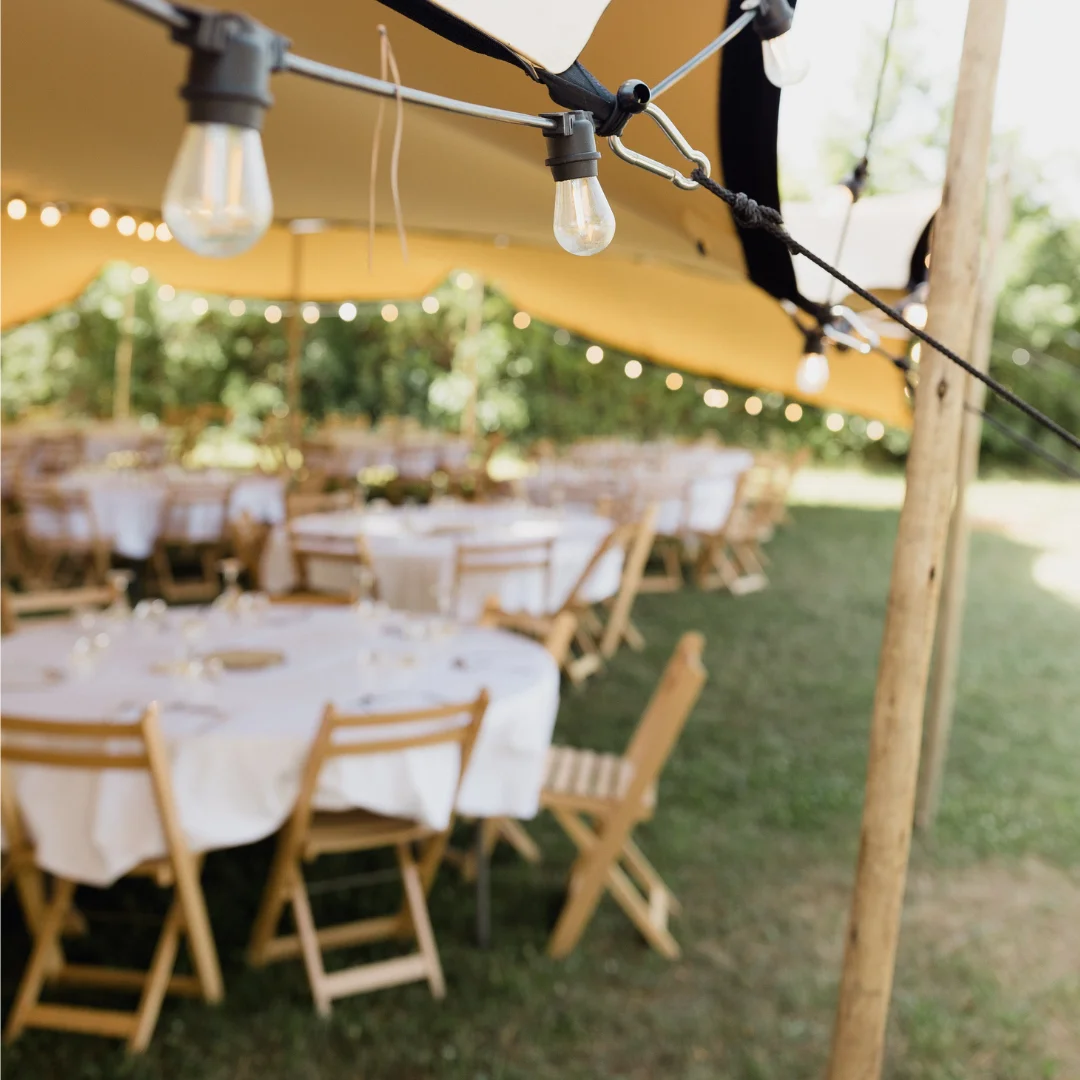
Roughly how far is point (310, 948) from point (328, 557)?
9.57 feet

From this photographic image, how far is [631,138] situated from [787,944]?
8.46 feet

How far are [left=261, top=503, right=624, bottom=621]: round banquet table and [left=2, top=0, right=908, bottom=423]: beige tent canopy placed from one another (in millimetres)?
1673

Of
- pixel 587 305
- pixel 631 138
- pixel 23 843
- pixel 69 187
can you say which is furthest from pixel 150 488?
pixel 631 138

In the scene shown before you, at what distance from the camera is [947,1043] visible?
3.16 metres

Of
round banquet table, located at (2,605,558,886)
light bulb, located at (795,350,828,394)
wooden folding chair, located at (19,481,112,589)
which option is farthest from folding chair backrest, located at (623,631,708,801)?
wooden folding chair, located at (19,481,112,589)

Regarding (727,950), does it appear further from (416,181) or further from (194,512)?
(194,512)

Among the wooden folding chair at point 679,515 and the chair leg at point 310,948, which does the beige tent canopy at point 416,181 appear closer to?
the wooden folding chair at point 679,515

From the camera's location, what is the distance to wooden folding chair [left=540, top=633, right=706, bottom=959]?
10.9ft

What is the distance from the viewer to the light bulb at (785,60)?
1.62m

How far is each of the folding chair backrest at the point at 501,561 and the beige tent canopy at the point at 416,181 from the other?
1.60 meters

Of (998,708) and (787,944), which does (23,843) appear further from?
(998,708)

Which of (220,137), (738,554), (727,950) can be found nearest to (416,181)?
(727,950)

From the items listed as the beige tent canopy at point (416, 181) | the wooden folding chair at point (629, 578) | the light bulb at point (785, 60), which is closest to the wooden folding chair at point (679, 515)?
the beige tent canopy at point (416, 181)

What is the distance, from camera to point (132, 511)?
813 cm
